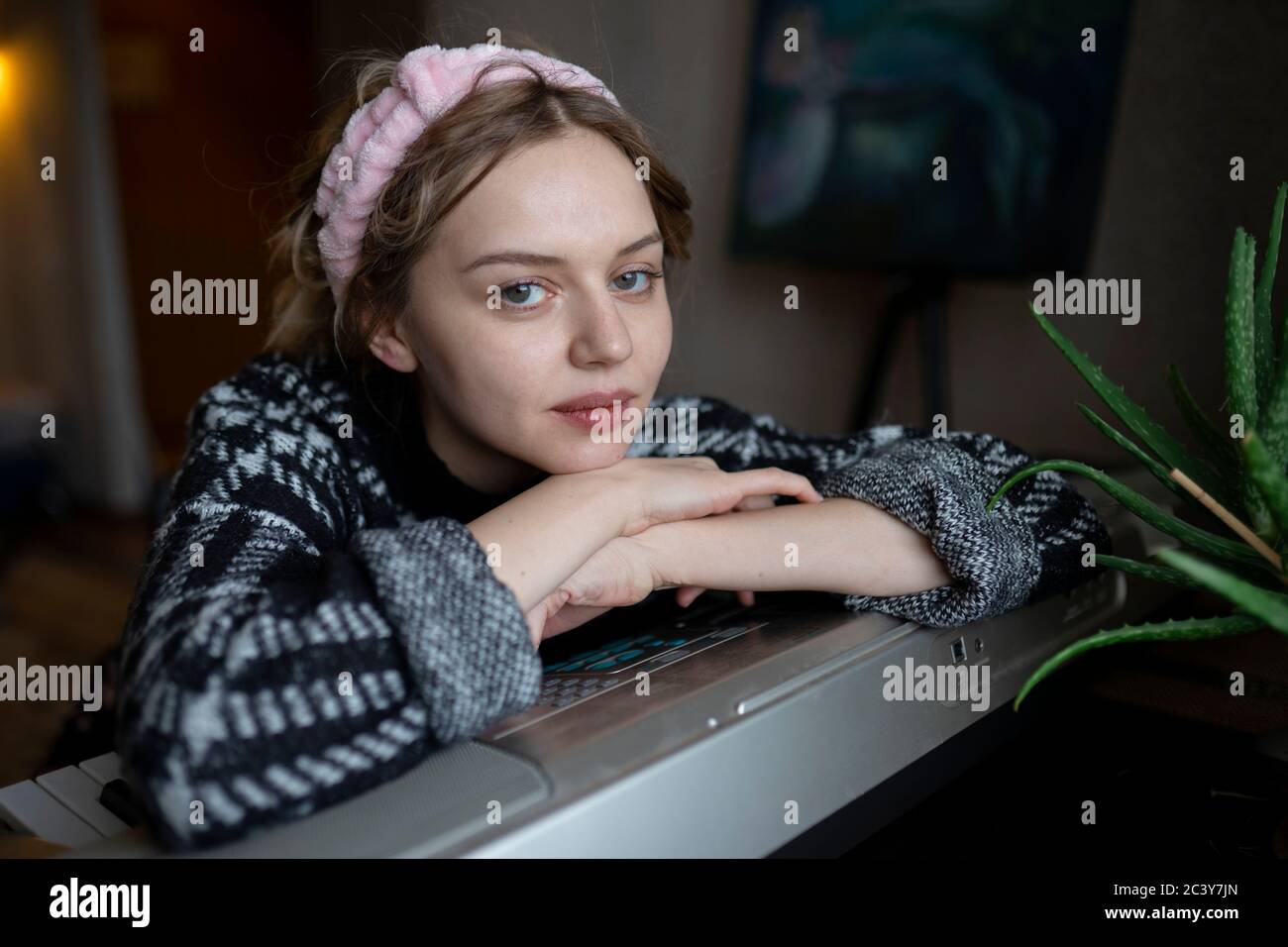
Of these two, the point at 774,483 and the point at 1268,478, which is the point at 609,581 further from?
the point at 1268,478

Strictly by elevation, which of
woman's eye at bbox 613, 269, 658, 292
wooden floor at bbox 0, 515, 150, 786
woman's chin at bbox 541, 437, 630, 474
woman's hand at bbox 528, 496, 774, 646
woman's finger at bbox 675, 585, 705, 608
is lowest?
wooden floor at bbox 0, 515, 150, 786

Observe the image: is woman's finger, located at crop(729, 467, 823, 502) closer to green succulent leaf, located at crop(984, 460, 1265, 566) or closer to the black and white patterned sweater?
the black and white patterned sweater

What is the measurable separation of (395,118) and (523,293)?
0.64 feet

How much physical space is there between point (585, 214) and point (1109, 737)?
0.56 m

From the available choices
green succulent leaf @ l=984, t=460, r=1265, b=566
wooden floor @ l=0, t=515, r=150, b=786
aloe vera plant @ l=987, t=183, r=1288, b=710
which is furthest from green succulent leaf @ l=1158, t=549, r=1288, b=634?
wooden floor @ l=0, t=515, r=150, b=786

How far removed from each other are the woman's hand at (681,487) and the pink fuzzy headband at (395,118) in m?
0.33

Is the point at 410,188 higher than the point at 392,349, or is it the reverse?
the point at 410,188

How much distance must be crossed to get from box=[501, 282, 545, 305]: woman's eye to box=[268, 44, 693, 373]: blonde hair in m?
0.08

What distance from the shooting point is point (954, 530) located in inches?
28.6

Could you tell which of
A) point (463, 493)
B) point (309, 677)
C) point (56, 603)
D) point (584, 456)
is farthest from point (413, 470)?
point (56, 603)

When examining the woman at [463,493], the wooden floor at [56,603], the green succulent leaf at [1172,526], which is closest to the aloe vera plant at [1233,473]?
the green succulent leaf at [1172,526]

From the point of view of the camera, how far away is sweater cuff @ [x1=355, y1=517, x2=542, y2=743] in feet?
1.83

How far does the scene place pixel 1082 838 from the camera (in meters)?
0.63
